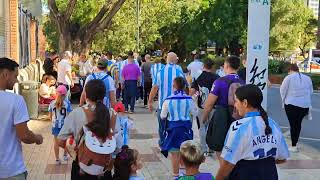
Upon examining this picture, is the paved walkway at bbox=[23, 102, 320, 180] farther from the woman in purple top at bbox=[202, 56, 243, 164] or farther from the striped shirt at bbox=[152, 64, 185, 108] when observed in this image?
the woman in purple top at bbox=[202, 56, 243, 164]

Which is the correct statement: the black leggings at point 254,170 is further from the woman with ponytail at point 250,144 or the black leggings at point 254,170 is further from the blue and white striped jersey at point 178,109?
the blue and white striped jersey at point 178,109

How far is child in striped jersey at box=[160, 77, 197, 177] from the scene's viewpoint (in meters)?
7.58

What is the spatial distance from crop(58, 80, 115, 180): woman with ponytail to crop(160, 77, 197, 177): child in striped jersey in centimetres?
256

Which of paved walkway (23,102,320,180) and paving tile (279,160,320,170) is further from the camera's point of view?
paving tile (279,160,320,170)

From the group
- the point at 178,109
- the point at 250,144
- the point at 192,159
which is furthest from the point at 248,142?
the point at 178,109

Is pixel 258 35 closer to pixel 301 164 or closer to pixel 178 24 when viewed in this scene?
pixel 301 164

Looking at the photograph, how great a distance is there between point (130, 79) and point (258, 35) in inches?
386

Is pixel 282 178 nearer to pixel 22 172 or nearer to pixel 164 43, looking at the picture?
pixel 22 172

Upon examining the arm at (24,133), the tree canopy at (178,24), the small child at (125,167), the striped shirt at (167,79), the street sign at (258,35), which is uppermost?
the tree canopy at (178,24)

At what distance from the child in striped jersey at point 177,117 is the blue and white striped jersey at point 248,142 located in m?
3.34

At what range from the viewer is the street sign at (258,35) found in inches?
277

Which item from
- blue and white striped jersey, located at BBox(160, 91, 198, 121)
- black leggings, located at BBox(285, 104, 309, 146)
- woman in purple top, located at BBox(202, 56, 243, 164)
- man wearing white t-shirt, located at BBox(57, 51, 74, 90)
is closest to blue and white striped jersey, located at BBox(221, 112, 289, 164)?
woman in purple top, located at BBox(202, 56, 243, 164)

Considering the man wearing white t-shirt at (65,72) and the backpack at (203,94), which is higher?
the man wearing white t-shirt at (65,72)

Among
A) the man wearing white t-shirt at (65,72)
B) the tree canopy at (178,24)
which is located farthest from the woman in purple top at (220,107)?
the tree canopy at (178,24)
